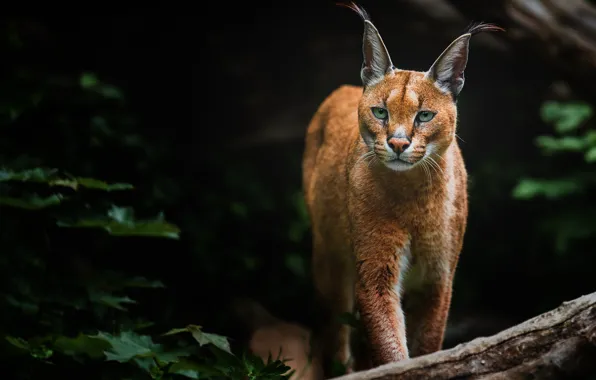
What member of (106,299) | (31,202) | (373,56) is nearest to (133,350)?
(106,299)

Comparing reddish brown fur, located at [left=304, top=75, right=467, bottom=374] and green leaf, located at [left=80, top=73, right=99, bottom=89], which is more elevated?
A: green leaf, located at [left=80, top=73, right=99, bottom=89]

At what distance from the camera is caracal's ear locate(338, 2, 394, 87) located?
11.7 ft

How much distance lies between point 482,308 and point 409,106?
4.23m

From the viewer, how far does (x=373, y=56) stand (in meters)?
3.66

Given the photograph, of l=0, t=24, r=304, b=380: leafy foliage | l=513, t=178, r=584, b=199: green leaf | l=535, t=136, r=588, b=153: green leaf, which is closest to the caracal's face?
l=0, t=24, r=304, b=380: leafy foliage

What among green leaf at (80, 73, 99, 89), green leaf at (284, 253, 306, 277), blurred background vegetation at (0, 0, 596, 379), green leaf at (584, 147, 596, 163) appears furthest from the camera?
green leaf at (284, 253, 306, 277)

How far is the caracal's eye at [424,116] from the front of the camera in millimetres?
3559

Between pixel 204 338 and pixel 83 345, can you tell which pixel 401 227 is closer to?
pixel 204 338

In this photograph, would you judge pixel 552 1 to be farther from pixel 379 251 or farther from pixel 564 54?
pixel 379 251

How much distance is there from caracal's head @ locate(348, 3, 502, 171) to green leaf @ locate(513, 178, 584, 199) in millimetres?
3350

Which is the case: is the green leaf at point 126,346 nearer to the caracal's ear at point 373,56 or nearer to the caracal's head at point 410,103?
the caracal's head at point 410,103

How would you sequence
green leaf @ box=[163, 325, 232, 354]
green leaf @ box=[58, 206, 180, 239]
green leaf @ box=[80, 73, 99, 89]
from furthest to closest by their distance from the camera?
1. green leaf @ box=[80, 73, 99, 89]
2. green leaf @ box=[58, 206, 180, 239]
3. green leaf @ box=[163, 325, 232, 354]

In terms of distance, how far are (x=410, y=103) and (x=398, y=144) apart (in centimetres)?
21

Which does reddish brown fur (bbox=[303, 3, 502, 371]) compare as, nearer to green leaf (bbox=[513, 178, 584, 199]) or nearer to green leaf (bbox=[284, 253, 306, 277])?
green leaf (bbox=[513, 178, 584, 199])
